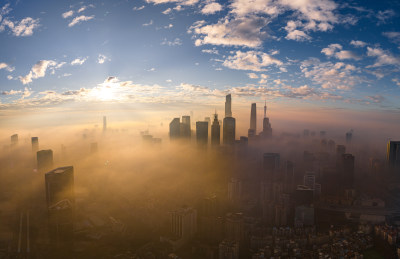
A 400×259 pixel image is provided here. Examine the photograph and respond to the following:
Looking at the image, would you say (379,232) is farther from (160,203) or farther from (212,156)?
(212,156)

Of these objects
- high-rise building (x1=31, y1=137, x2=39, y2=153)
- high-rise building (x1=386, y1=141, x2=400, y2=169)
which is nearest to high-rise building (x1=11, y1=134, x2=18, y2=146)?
high-rise building (x1=31, y1=137, x2=39, y2=153)

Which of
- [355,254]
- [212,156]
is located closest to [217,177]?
[212,156]

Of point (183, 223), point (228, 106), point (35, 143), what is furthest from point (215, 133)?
point (35, 143)

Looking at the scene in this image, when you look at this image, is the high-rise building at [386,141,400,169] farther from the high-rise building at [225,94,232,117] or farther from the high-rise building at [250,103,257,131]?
the high-rise building at [225,94,232,117]

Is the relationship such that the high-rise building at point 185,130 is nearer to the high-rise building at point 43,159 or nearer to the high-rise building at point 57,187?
the high-rise building at point 43,159

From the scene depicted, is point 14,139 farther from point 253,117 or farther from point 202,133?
point 253,117
